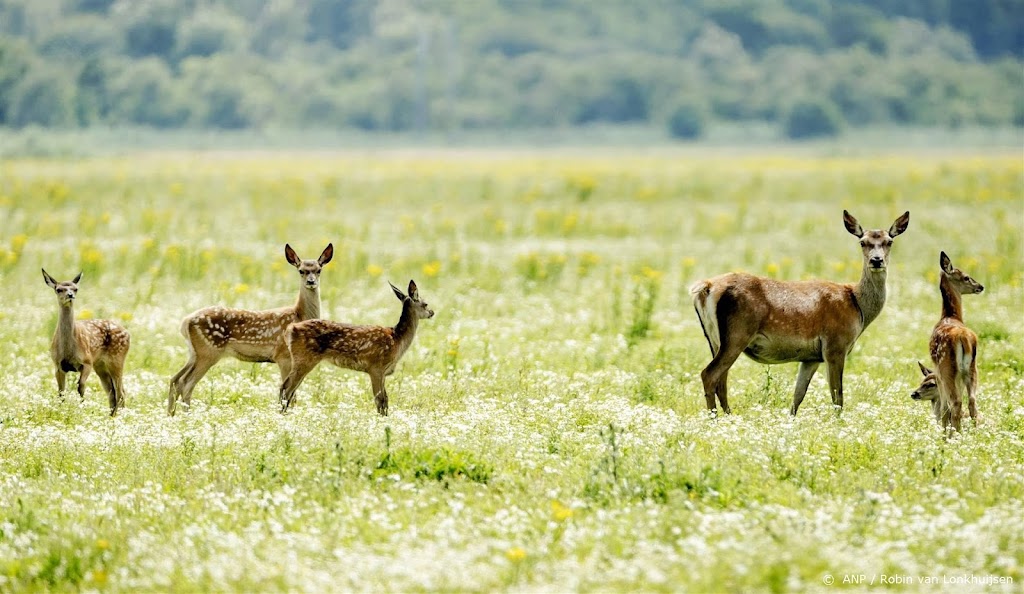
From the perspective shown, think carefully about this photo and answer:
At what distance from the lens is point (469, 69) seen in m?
126

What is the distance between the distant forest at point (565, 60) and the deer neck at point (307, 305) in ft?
208

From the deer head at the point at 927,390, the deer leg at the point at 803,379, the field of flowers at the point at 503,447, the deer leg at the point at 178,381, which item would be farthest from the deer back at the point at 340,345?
the deer head at the point at 927,390

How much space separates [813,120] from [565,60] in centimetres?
2674

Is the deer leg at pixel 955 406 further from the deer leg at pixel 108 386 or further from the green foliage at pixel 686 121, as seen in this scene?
the green foliage at pixel 686 121

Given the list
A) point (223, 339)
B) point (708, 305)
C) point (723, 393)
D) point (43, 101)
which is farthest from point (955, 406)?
point (43, 101)

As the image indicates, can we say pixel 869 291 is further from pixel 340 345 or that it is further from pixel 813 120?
pixel 813 120

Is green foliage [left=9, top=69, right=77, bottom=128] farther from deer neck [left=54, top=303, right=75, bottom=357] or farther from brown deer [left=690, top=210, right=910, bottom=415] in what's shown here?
brown deer [left=690, top=210, right=910, bottom=415]

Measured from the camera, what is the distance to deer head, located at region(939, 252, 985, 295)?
12503 millimetres

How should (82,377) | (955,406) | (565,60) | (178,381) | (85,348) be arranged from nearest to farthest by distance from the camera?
(955,406), (85,348), (82,377), (178,381), (565,60)

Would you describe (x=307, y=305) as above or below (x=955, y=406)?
above

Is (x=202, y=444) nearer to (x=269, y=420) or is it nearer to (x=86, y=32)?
(x=269, y=420)

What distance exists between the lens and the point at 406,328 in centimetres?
1270

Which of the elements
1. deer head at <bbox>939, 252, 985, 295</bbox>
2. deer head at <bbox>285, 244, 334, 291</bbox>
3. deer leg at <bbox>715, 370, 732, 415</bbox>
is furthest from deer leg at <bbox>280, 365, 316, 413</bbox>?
deer head at <bbox>939, 252, 985, 295</bbox>

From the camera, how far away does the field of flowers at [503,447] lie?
807 centimetres
